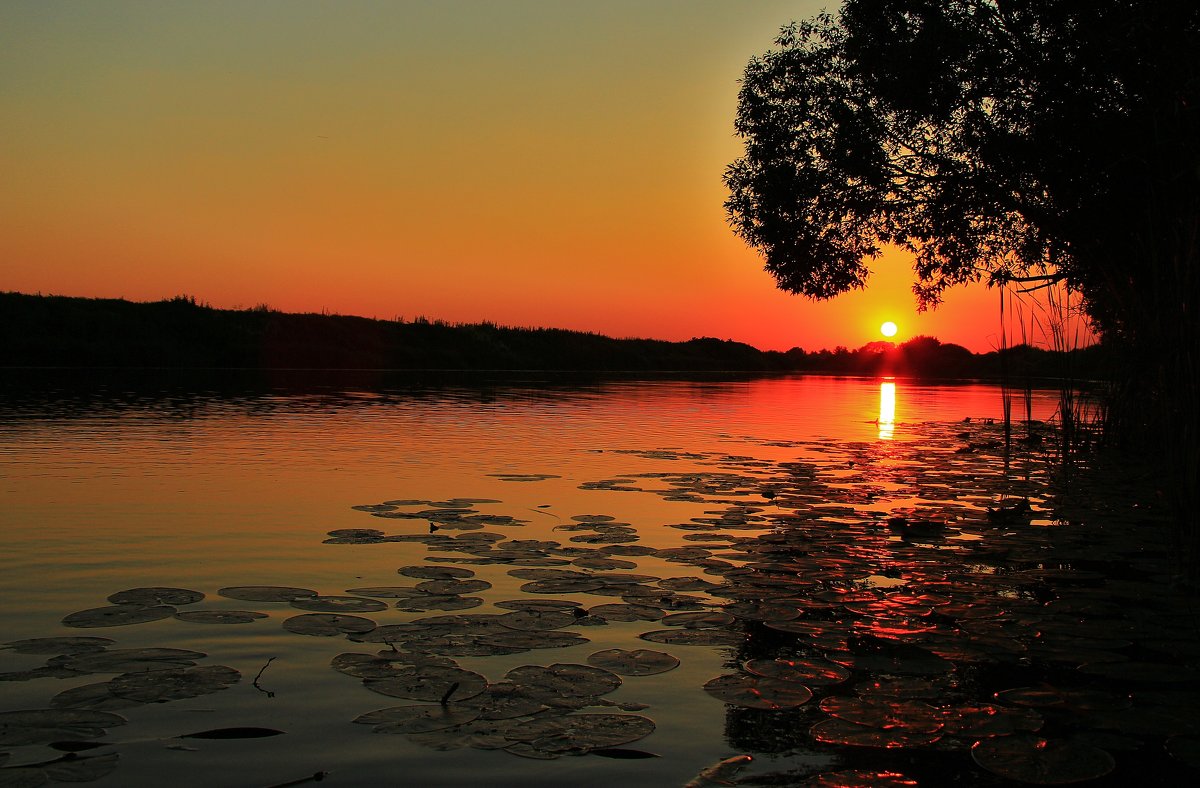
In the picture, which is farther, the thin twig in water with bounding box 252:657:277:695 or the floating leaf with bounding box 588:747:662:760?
the thin twig in water with bounding box 252:657:277:695

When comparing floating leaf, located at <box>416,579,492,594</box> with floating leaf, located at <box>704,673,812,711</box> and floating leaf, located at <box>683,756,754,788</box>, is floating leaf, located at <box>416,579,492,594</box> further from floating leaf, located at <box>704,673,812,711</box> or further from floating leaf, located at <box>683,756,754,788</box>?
floating leaf, located at <box>683,756,754,788</box>

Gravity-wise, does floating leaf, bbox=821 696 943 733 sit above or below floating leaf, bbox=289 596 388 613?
below

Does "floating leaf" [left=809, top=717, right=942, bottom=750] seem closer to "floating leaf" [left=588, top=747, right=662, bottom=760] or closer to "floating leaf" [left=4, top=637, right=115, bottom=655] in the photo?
"floating leaf" [left=588, top=747, right=662, bottom=760]

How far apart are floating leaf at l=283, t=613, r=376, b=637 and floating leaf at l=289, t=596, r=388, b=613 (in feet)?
0.60

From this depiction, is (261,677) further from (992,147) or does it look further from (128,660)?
(992,147)

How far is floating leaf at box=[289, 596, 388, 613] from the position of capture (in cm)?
652

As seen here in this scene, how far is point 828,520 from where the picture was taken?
35.8 feet

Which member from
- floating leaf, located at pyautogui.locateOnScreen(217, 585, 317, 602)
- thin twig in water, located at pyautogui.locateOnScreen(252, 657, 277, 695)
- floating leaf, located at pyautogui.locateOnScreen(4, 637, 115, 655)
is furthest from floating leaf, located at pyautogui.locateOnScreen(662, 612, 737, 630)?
floating leaf, located at pyautogui.locateOnScreen(4, 637, 115, 655)

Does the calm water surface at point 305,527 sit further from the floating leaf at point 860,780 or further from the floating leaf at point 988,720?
the floating leaf at point 988,720

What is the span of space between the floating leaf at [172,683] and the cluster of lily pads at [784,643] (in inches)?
0.6

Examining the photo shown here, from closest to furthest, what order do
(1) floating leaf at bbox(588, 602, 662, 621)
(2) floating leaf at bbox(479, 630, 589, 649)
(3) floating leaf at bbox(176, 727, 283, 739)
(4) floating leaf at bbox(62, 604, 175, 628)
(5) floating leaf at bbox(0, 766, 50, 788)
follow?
1. (5) floating leaf at bbox(0, 766, 50, 788)
2. (3) floating leaf at bbox(176, 727, 283, 739)
3. (2) floating leaf at bbox(479, 630, 589, 649)
4. (4) floating leaf at bbox(62, 604, 175, 628)
5. (1) floating leaf at bbox(588, 602, 662, 621)

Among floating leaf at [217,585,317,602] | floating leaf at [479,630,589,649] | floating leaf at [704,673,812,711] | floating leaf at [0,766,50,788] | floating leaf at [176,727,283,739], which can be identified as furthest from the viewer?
floating leaf at [217,585,317,602]

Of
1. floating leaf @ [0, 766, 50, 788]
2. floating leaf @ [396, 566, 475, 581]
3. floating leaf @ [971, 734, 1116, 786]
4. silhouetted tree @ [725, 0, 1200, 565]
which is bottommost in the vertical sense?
floating leaf @ [971, 734, 1116, 786]

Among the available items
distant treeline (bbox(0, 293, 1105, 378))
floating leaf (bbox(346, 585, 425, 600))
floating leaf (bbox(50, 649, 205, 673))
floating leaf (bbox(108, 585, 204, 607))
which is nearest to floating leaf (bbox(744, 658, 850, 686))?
floating leaf (bbox(346, 585, 425, 600))
